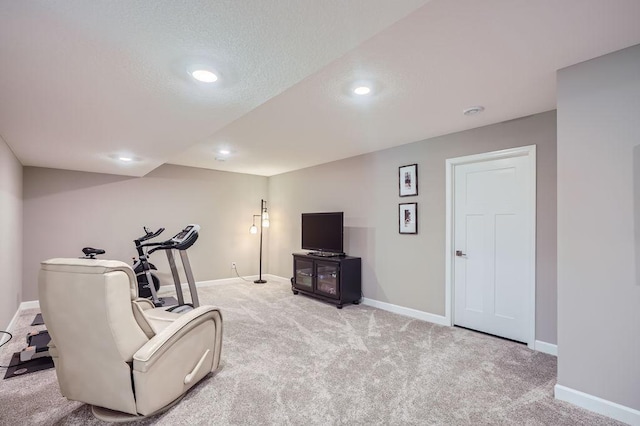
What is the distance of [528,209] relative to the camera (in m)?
3.11

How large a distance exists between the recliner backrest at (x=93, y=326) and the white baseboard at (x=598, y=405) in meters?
2.77

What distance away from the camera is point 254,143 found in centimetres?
408

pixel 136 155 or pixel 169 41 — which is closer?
pixel 169 41

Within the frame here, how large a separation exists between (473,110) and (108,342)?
3.31 metres

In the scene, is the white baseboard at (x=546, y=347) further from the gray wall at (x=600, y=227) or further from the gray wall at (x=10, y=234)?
the gray wall at (x=10, y=234)

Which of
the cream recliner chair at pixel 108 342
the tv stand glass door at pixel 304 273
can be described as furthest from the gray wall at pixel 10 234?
the tv stand glass door at pixel 304 273

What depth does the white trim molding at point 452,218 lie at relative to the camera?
10.0 ft

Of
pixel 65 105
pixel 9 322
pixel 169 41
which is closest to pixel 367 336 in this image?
pixel 169 41

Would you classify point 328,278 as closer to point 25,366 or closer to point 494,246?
point 494,246

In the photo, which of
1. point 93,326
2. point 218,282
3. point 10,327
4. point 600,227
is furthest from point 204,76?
point 218,282

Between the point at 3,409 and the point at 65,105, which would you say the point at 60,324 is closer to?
the point at 3,409

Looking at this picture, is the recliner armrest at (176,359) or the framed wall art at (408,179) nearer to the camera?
the recliner armrest at (176,359)

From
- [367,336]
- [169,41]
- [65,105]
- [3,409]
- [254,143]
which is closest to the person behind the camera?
[169,41]

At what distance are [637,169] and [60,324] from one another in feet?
11.5
